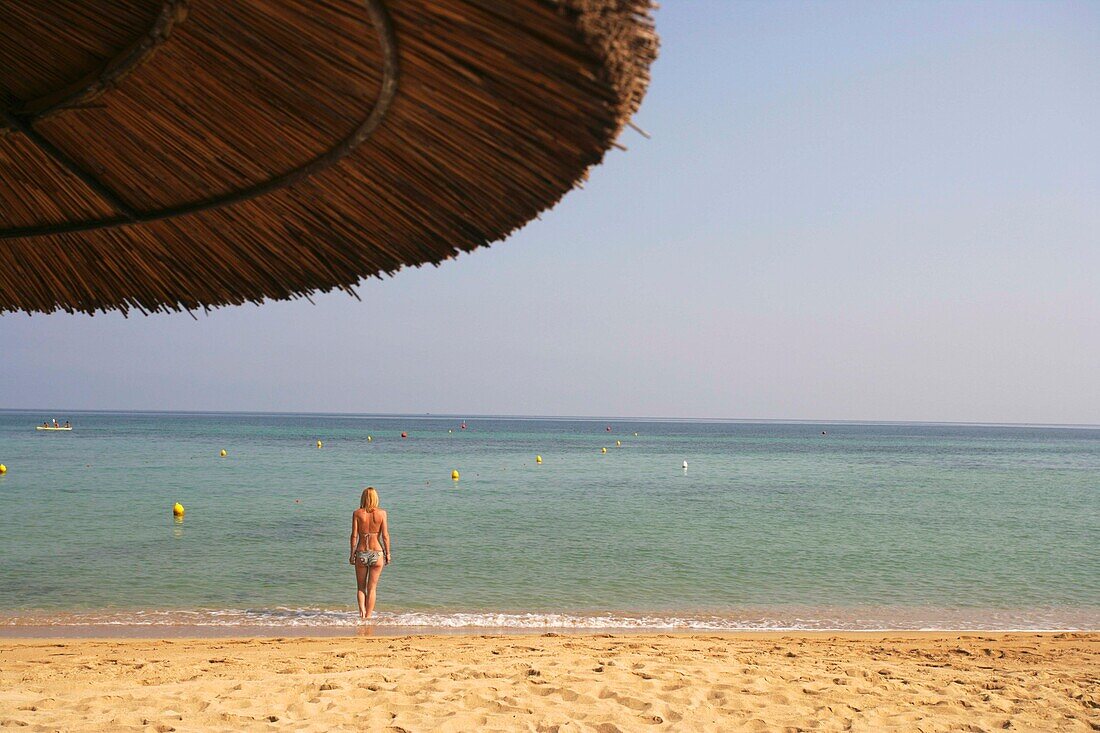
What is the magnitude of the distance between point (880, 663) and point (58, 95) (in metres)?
7.80

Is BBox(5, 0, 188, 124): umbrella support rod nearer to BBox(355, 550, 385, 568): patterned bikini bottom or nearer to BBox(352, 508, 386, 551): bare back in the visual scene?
BBox(352, 508, 386, 551): bare back

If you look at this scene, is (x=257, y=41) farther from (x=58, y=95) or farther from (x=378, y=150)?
(x=58, y=95)

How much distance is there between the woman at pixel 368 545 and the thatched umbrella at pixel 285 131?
6.52 metres

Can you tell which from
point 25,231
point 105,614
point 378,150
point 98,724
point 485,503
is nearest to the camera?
point 378,150

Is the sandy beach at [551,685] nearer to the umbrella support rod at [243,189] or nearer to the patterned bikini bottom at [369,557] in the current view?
the patterned bikini bottom at [369,557]

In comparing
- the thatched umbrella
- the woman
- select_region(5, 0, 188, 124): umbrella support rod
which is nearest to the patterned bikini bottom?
the woman

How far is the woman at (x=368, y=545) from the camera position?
921 cm

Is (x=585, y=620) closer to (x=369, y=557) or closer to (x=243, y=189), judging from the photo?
(x=369, y=557)

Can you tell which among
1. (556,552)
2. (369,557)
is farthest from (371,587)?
(556,552)

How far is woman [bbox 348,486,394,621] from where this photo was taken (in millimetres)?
9211

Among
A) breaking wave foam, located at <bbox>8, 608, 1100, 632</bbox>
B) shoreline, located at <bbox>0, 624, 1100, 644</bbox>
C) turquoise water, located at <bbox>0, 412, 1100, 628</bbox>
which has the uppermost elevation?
shoreline, located at <bbox>0, 624, 1100, 644</bbox>

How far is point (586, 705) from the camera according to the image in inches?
218

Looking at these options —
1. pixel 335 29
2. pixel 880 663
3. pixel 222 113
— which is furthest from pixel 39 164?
pixel 880 663

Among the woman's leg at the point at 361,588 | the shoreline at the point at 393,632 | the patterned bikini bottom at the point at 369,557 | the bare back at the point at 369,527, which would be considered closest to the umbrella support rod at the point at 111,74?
the bare back at the point at 369,527
